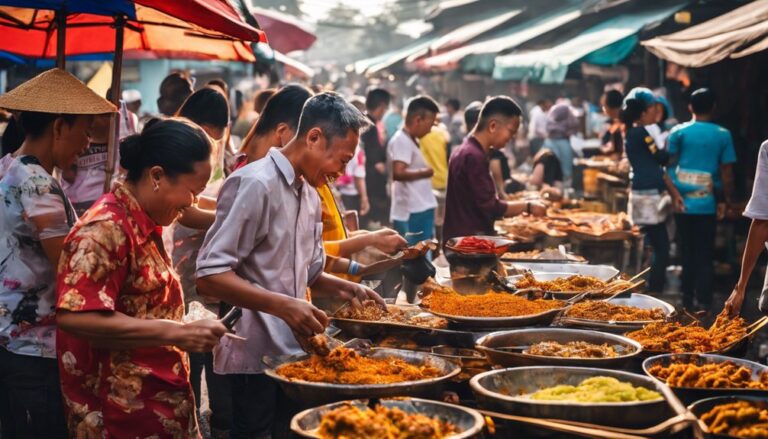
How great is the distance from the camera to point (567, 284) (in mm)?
5555

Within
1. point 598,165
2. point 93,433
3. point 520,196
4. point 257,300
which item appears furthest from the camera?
point 598,165

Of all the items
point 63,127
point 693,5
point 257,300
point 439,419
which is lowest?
point 439,419

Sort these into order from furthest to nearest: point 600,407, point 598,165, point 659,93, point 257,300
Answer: point 659,93 → point 598,165 → point 257,300 → point 600,407

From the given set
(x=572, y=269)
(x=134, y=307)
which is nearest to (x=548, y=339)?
(x=134, y=307)

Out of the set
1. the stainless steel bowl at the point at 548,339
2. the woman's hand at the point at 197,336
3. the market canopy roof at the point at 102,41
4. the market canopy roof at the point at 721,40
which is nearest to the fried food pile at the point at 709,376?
the stainless steel bowl at the point at 548,339

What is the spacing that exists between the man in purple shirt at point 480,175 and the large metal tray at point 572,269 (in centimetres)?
85

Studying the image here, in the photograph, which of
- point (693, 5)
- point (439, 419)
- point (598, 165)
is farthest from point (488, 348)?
point (693, 5)

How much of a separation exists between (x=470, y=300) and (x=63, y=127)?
7.22 ft

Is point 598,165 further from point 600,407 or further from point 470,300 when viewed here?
point 600,407

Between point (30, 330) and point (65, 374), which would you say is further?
point (30, 330)

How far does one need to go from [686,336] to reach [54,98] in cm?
312

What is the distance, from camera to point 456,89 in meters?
34.4

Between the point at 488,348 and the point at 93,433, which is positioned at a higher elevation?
the point at 488,348

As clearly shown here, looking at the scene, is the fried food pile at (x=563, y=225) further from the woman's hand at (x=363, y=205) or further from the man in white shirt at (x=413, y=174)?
the woman's hand at (x=363, y=205)
